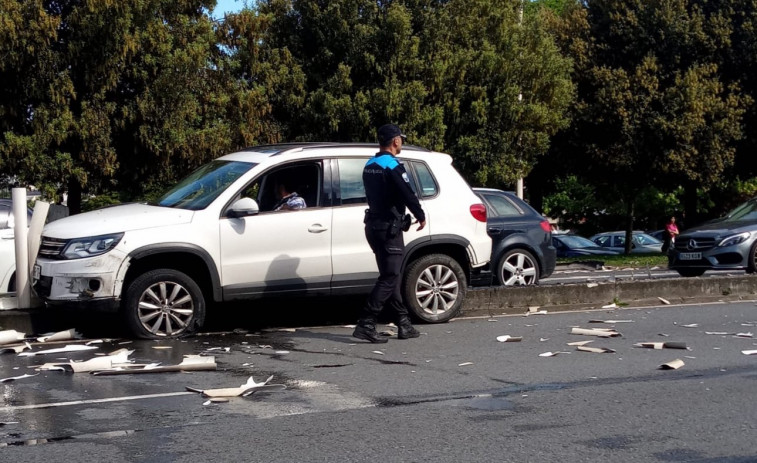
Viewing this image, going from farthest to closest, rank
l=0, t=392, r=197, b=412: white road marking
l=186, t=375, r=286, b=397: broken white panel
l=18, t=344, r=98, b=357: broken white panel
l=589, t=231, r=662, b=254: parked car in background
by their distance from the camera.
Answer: l=589, t=231, r=662, b=254: parked car in background, l=18, t=344, r=98, b=357: broken white panel, l=186, t=375, r=286, b=397: broken white panel, l=0, t=392, r=197, b=412: white road marking

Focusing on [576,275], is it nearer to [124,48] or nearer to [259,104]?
[259,104]

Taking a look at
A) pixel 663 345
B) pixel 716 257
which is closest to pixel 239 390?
pixel 663 345

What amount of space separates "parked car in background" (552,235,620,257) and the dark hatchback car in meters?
19.7

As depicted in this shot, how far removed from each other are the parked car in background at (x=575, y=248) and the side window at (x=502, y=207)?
19.5 metres

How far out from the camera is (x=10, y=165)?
21.0m

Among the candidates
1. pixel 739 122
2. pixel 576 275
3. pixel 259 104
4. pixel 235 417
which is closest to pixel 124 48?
pixel 259 104

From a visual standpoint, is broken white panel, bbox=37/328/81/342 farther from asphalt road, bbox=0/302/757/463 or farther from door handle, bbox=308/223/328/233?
door handle, bbox=308/223/328/233

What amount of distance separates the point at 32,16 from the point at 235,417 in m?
15.2

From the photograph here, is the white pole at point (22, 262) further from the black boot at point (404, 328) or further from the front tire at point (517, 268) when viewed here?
the front tire at point (517, 268)

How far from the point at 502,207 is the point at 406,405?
8246 millimetres

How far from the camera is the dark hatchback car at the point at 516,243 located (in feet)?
47.1

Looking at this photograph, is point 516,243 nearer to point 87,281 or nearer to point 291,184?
point 291,184

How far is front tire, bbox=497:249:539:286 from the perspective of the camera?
1435 cm

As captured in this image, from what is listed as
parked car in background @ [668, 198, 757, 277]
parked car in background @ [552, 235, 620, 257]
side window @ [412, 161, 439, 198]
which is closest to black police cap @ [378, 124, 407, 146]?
side window @ [412, 161, 439, 198]
